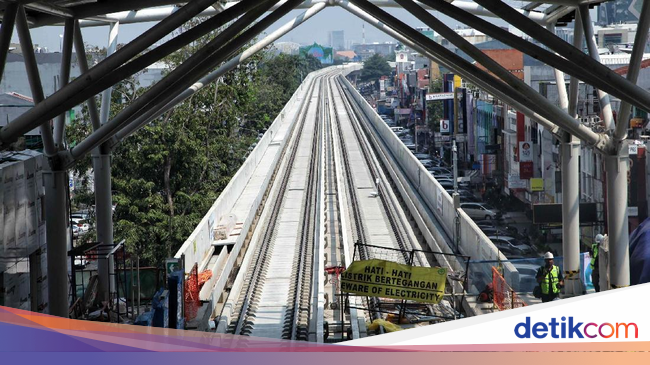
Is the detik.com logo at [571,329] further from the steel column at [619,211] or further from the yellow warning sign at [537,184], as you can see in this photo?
the yellow warning sign at [537,184]

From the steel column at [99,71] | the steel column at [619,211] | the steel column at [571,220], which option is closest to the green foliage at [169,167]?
the steel column at [571,220]

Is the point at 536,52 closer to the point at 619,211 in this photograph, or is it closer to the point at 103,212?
the point at 619,211

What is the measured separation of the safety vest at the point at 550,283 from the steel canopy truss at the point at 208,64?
172 centimetres

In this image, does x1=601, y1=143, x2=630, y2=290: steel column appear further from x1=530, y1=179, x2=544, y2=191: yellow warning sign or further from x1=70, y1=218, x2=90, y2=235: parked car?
x1=70, y1=218, x2=90, y2=235: parked car

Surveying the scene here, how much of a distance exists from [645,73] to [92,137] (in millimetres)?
20052

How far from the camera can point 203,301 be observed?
17141 mm

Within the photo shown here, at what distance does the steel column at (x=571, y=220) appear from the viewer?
1514cm

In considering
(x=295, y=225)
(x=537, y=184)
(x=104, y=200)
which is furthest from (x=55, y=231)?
(x=537, y=184)

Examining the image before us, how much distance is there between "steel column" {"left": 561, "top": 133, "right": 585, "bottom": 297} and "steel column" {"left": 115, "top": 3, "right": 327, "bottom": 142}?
5.92 m

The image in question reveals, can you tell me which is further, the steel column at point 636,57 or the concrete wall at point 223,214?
the concrete wall at point 223,214

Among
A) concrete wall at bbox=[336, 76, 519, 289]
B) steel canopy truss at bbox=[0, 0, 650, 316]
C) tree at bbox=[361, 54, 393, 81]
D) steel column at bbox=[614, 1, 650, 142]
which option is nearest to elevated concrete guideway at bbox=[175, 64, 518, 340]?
concrete wall at bbox=[336, 76, 519, 289]

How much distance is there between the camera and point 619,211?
1243 centimetres

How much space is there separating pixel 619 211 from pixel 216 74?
24.7 ft

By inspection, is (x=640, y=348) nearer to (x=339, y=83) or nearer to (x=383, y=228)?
(x=383, y=228)
